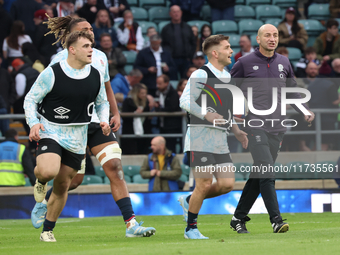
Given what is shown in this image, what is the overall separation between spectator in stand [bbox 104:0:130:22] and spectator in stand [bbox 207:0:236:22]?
2.41 metres

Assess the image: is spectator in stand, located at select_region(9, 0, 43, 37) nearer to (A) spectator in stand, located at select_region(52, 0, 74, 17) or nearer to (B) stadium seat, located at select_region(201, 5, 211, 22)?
(A) spectator in stand, located at select_region(52, 0, 74, 17)

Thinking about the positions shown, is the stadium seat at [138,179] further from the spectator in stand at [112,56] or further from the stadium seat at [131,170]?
the spectator in stand at [112,56]

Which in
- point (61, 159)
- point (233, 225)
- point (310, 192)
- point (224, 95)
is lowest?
point (310, 192)

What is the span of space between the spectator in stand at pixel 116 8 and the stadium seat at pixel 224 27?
7.96 feet

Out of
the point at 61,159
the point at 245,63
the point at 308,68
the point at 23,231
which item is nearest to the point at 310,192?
the point at 308,68

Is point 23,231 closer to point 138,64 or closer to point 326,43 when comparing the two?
point 138,64

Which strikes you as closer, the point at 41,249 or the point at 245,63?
the point at 41,249

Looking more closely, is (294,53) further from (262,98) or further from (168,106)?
(262,98)

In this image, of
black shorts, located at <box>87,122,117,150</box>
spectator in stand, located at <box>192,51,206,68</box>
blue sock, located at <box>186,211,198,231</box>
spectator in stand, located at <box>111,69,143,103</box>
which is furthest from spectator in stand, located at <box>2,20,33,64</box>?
blue sock, located at <box>186,211,198,231</box>

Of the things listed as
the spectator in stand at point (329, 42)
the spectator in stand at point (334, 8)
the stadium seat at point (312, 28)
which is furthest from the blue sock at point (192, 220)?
the spectator in stand at point (334, 8)

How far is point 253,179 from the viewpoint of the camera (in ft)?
21.8

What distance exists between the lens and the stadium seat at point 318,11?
1744 centimetres

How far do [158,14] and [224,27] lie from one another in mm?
2050

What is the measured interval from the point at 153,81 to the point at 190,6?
12.8 ft
